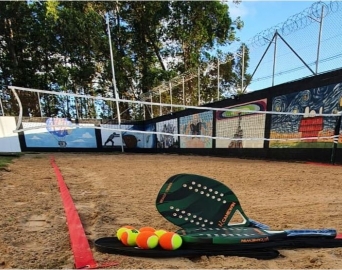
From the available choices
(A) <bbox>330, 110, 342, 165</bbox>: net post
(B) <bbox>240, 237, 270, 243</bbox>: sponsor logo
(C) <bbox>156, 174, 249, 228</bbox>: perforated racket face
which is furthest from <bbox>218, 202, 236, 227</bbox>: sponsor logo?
(A) <bbox>330, 110, 342, 165</bbox>: net post

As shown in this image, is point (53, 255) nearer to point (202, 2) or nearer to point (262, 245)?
point (262, 245)

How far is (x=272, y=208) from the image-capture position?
2.95 meters

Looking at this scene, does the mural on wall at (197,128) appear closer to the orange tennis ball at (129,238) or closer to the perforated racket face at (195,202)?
the perforated racket face at (195,202)

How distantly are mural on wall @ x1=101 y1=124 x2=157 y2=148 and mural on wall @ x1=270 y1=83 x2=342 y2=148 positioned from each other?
37.8ft

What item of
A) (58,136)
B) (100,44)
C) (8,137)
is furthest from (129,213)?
(100,44)

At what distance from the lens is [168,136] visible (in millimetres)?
17547

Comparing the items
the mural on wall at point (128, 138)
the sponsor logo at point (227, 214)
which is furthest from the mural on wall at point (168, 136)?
the sponsor logo at point (227, 214)

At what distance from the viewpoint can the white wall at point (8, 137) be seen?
1469 cm

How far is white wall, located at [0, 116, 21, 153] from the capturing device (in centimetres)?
1469

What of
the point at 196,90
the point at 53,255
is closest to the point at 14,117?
the point at 196,90

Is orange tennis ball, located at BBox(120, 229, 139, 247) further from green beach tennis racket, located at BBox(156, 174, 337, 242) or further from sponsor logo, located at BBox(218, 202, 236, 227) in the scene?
sponsor logo, located at BBox(218, 202, 236, 227)

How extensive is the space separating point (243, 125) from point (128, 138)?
11921 millimetres

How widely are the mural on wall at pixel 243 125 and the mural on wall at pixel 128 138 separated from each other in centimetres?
808

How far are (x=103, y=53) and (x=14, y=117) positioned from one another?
994cm
